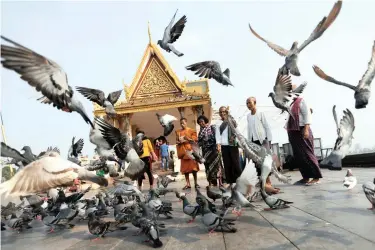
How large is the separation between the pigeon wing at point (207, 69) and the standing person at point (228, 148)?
27.7 inches

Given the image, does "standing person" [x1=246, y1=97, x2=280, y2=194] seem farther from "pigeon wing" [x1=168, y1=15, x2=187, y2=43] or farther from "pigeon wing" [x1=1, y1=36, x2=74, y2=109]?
"pigeon wing" [x1=1, y1=36, x2=74, y2=109]

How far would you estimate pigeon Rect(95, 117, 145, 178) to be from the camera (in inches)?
182

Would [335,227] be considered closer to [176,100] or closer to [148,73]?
[176,100]

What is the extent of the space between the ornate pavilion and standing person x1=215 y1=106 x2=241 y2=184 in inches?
465

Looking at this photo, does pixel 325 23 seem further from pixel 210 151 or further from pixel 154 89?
pixel 154 89

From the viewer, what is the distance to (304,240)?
9.26ft

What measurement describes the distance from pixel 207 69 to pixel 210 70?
67 millimetres

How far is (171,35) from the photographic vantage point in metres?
6.71

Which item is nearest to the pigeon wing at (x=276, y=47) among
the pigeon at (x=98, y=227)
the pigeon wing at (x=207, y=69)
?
the pigeon wing at (x=207, y=69)

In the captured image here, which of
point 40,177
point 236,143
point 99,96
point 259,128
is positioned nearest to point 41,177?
point 40,177

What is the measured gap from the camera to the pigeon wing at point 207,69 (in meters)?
6.57

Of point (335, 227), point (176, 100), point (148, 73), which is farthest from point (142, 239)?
point (148, 73)

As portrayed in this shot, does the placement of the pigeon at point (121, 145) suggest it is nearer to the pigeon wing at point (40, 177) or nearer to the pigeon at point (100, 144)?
the pigeon at point (100, 144)

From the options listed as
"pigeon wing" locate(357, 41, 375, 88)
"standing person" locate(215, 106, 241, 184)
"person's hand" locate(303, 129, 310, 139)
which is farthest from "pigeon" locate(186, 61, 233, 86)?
"pigeon wing" locate(357, 41, 375, 88)
